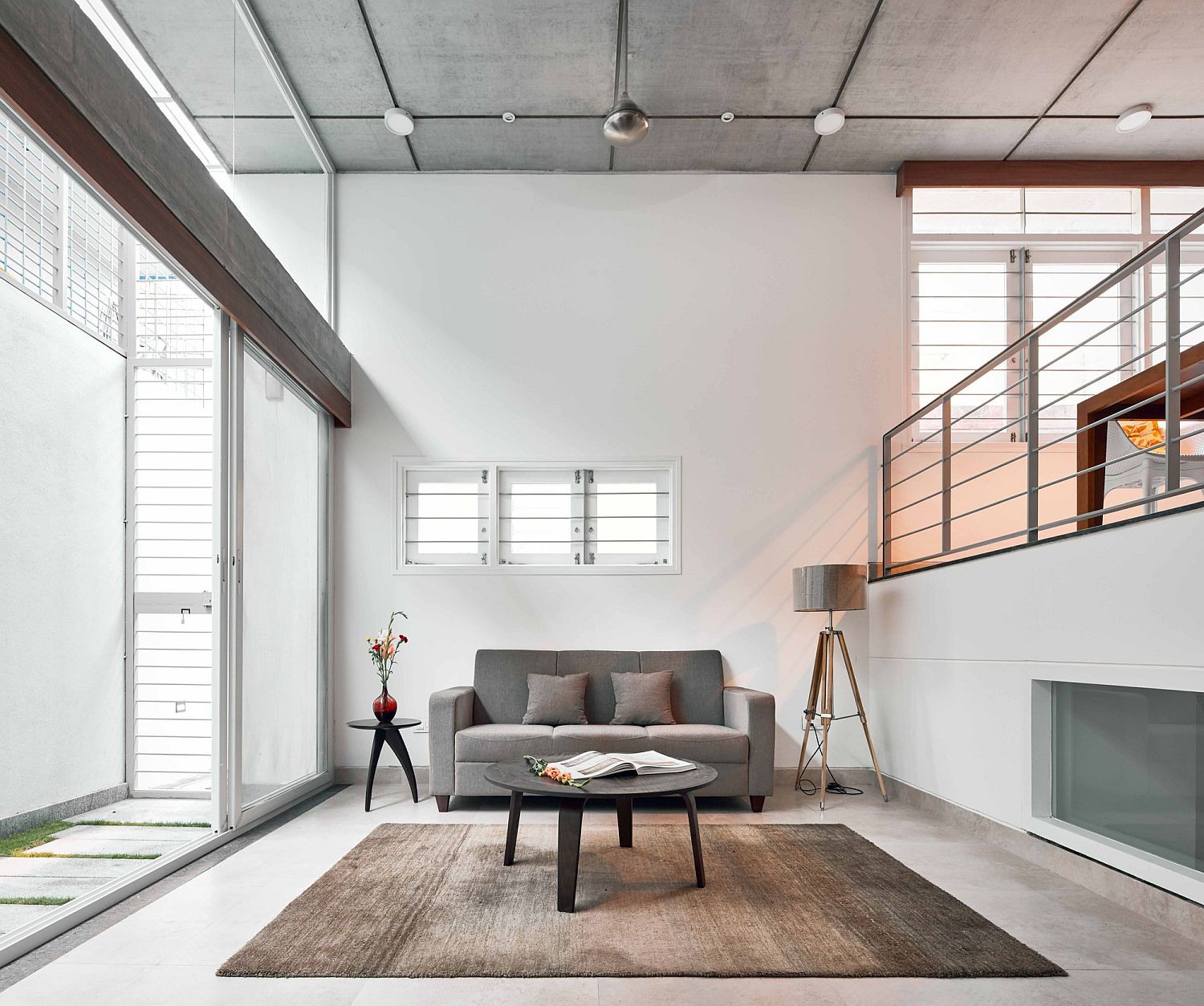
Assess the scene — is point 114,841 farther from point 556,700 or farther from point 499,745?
point 556,700

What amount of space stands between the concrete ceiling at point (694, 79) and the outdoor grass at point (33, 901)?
3.52m

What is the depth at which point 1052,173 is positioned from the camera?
6535mm

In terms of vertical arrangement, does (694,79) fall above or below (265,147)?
above

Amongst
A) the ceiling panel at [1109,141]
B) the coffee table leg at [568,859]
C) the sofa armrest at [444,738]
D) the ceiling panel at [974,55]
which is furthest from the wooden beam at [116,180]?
the ceiling panel at [1109,141]

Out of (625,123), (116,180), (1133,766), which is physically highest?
(625,123)

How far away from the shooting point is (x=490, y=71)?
18.0ft

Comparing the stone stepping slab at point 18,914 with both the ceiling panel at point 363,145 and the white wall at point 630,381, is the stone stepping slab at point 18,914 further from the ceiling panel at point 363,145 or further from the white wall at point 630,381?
the ceiling panel at point 363,145

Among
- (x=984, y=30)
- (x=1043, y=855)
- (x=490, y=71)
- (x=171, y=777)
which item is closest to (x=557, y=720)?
(x=171, y=777)

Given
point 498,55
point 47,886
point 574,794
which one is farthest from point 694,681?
point 498,55

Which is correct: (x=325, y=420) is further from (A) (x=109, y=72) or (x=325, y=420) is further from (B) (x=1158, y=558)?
(B) (x=1158, y=558)

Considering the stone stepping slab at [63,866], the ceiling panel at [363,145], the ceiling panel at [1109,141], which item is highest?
the ceiling panel at [1109,141]

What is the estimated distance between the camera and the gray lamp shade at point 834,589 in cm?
568

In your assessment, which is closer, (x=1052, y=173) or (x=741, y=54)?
(x=741, y=54)

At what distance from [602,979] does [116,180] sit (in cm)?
308
